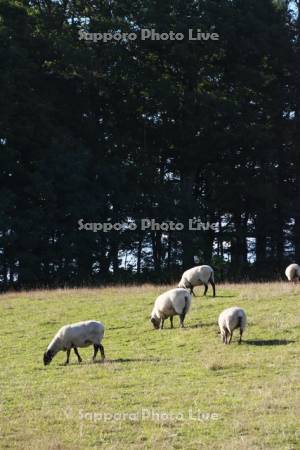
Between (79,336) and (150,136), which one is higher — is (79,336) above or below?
below

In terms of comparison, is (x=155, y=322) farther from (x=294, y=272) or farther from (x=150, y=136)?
(x=150, y=136)

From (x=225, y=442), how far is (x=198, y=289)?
17.7 meters

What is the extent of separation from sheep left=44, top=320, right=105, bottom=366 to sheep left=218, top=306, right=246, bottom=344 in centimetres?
301

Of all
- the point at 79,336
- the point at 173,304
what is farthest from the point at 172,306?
the point at 79,336

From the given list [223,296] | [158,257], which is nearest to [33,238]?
[158,257]

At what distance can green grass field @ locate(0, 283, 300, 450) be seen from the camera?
492 inches

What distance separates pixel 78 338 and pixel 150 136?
3637cm

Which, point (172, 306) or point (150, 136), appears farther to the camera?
point (150, 136)

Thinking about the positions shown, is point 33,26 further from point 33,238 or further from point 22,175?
point 33,238

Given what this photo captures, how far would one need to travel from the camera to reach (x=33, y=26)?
166ft

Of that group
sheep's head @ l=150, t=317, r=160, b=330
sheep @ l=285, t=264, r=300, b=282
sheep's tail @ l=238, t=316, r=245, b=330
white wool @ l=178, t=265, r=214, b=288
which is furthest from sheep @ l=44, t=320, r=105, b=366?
sheep @ l=285, t=264, r=300, b=282

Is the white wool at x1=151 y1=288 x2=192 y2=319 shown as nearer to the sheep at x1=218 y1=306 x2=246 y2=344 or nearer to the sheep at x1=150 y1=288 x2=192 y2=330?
the sheep at x1=150 y1=288 x2=192 y2=330

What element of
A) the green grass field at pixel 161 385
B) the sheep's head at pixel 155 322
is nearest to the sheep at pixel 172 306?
the sheep's head at pixel 155 322

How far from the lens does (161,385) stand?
1565 centimetres
